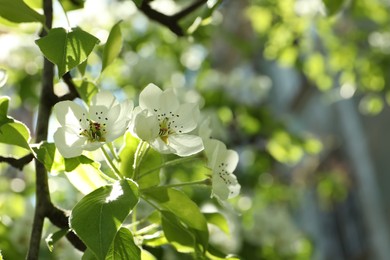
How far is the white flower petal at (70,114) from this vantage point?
0.72 metres

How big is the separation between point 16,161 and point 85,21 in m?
1.50

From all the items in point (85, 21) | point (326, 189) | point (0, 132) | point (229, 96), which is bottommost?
point (326, 189)

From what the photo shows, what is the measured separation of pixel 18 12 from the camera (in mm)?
808

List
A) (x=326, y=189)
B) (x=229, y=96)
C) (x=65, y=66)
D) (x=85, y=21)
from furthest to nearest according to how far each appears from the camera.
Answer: (x=326, y=189)
(x=229, y=96)
(x=85, y=21)
(x=65, y=66)

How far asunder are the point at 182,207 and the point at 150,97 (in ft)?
0.42

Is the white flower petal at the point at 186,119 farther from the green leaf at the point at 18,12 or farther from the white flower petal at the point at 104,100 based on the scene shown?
the green leaf at the point at 18,12

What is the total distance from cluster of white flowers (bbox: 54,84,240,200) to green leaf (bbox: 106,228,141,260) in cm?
9

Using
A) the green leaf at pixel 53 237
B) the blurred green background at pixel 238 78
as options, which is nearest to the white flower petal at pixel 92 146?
the green leaf at pixel 53 237

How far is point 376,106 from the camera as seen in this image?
2381mm

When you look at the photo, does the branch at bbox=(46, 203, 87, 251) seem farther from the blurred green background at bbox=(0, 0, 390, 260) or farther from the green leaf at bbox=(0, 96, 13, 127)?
the blurred green background at bbox=(0, 0, 390, 260)

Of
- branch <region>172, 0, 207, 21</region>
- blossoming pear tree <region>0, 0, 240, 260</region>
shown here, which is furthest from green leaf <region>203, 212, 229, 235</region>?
branch <region>172, 0, 207, 21</region>

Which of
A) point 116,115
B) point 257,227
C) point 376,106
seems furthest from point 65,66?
point 376,106

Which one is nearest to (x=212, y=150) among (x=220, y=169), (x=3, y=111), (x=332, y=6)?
(x=220, y=169)

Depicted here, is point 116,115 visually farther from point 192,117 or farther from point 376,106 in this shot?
point 376,106
